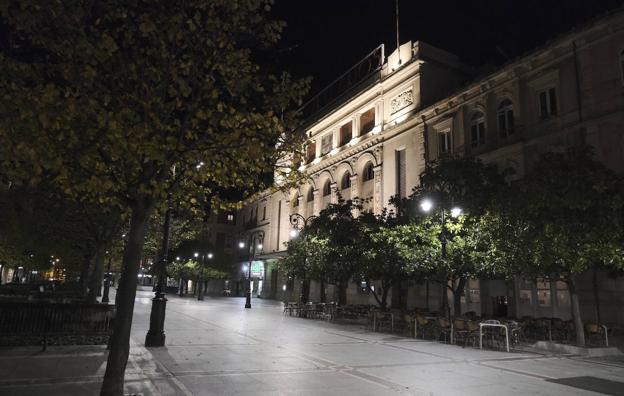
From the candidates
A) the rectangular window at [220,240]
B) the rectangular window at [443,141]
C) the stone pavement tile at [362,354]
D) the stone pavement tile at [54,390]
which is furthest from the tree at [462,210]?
the rectangular window at [220,240]

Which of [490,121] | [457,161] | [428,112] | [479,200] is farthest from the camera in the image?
[428,112]

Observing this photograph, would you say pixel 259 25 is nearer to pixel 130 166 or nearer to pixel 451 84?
pixel 130 166

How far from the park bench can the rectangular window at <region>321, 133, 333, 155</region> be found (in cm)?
3470

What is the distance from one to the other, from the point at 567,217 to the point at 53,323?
14.4 meters

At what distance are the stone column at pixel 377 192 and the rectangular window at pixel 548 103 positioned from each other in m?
13.5

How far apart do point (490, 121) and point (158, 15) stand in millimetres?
25268

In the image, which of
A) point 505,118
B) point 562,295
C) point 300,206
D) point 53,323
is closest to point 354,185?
point 300,206

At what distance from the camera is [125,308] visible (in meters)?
6.61

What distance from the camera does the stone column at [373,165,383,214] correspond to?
36.0m

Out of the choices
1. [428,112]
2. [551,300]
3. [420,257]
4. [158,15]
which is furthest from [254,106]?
[428,112]

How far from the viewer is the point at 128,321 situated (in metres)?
6.60

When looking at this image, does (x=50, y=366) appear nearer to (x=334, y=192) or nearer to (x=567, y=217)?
(x=567, y=217)

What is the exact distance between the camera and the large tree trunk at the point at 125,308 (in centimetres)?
627

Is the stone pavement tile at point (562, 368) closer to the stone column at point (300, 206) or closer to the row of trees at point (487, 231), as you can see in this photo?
the row of trees at point (487, 231)
